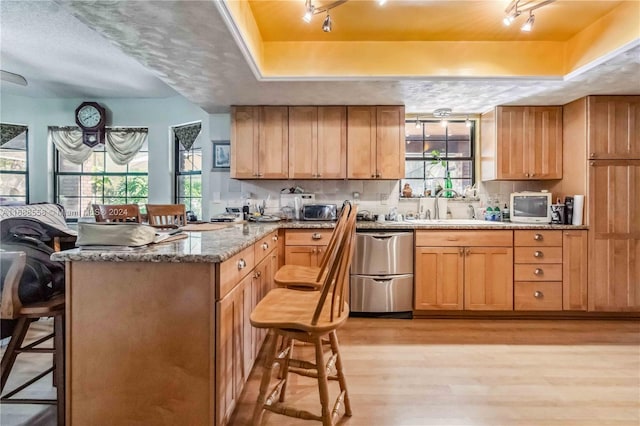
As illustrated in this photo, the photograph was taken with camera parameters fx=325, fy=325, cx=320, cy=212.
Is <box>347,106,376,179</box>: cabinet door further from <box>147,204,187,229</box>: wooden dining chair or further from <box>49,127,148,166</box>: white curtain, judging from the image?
<box>49,127,148,166</box>: white curtain

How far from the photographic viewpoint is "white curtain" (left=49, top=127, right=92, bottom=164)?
4.71m

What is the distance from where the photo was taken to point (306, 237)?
3092 millimetres

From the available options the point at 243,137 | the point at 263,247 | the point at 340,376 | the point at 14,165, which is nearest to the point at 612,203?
the point at 340,376

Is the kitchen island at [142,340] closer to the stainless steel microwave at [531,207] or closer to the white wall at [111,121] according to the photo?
the stainless steel microwave at [531,207]

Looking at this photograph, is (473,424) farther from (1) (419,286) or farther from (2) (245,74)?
(2) (245,74)

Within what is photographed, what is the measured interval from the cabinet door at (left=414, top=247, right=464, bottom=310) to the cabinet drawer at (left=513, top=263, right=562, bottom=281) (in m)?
0.52

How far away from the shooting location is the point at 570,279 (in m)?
3.05

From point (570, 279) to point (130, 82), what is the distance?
5.27 meters

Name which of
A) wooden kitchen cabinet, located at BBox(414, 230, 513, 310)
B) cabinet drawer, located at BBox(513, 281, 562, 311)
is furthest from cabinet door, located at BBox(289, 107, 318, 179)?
cabinet drawer, located at BBox(513, 281, 562, 311)

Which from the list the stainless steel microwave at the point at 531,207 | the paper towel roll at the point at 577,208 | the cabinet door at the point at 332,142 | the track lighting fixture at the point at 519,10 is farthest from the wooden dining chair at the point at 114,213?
the paper towel roll at the point at 577,208

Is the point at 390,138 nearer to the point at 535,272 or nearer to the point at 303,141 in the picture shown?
the point at 303,141

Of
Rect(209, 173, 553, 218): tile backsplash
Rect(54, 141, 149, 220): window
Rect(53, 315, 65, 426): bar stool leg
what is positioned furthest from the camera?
Rect(54, 141, 149, 220): window

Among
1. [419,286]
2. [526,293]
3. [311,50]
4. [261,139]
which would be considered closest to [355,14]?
[311,50]

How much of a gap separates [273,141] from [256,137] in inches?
7.2
